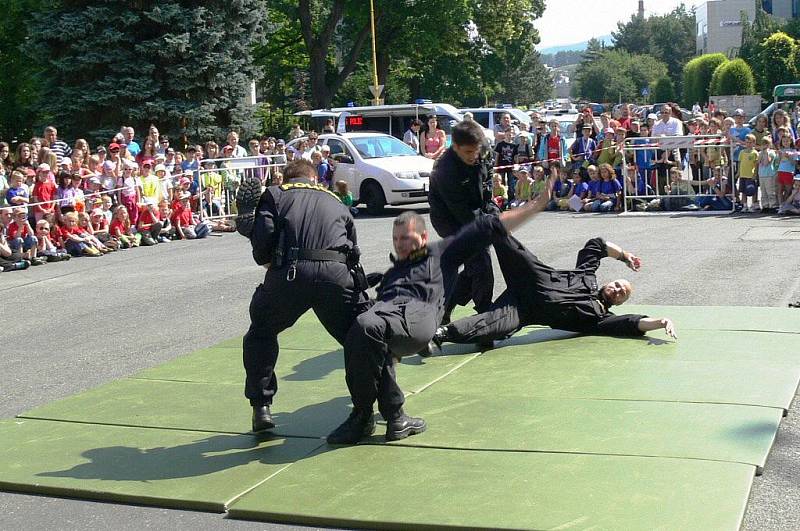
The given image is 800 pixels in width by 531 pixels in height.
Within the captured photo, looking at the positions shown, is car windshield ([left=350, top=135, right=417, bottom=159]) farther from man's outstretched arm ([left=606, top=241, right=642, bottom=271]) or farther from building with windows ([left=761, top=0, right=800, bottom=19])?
building with windows ([left=761, top=0, right=800, bottom=19])

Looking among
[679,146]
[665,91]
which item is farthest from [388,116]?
[665,91]

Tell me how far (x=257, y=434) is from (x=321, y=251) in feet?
4.11

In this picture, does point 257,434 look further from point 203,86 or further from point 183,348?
point 203,86

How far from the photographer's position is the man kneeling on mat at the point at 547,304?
27.5 feet

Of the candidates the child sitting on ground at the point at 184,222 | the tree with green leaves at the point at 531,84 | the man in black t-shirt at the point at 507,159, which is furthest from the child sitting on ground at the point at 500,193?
the tree with green leaves at the point at 531,84

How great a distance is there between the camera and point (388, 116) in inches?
1139

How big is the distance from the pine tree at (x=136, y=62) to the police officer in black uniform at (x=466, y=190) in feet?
63.2

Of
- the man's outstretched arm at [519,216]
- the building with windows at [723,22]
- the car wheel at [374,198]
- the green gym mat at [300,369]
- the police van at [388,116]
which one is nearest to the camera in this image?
the man's outstretched arm at [519,216]

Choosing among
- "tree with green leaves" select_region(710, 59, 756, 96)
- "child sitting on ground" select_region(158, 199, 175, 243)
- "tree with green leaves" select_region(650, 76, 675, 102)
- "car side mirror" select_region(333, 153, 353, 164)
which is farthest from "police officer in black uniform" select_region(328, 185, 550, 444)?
"tree with green leaves" select_region(650, 76, 675, 102)

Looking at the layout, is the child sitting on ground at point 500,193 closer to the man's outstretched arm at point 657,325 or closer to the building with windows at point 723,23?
the man's outstretched arm at point 657,325

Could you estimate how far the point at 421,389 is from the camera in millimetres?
7449

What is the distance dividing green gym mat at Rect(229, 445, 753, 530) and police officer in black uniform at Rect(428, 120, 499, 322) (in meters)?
2.93

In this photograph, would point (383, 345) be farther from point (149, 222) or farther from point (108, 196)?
point (149, 222)

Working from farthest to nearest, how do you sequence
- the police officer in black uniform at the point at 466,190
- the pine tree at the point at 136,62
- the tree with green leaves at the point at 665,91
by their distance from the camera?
the tree with green leaves at the point at 665,91, the pine tree at the point at 136,62, the police officer in black uniform at the point at 466,190
